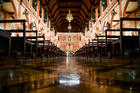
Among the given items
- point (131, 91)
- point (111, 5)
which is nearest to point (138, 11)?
point (111, 5)

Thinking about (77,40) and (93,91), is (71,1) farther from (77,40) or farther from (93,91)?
(93,91)

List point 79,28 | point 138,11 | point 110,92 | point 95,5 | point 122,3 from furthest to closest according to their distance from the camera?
point 79,28, point 95,5, point 138,11, point 122,3, point 110,92

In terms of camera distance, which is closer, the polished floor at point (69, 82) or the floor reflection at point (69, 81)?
the polished floor at point (69, 82)

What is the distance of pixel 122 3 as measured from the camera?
7.79 m

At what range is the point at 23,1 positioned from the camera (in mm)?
8562

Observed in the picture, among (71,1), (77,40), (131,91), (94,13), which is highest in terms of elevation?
(71,1)

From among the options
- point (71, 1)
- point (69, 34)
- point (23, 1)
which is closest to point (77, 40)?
point (69, 34)

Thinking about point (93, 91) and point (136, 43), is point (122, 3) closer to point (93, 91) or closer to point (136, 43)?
point (136, 43)

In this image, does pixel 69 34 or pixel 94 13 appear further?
pixel 69 34

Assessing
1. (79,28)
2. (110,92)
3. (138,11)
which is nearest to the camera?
(110,92)

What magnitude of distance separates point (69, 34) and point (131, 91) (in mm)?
27571

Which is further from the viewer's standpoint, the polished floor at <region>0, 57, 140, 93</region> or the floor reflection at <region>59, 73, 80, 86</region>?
the floor reflection at <region>59, 73, 80, 86</region>

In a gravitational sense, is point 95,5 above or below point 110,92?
above

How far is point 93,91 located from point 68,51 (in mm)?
27595
